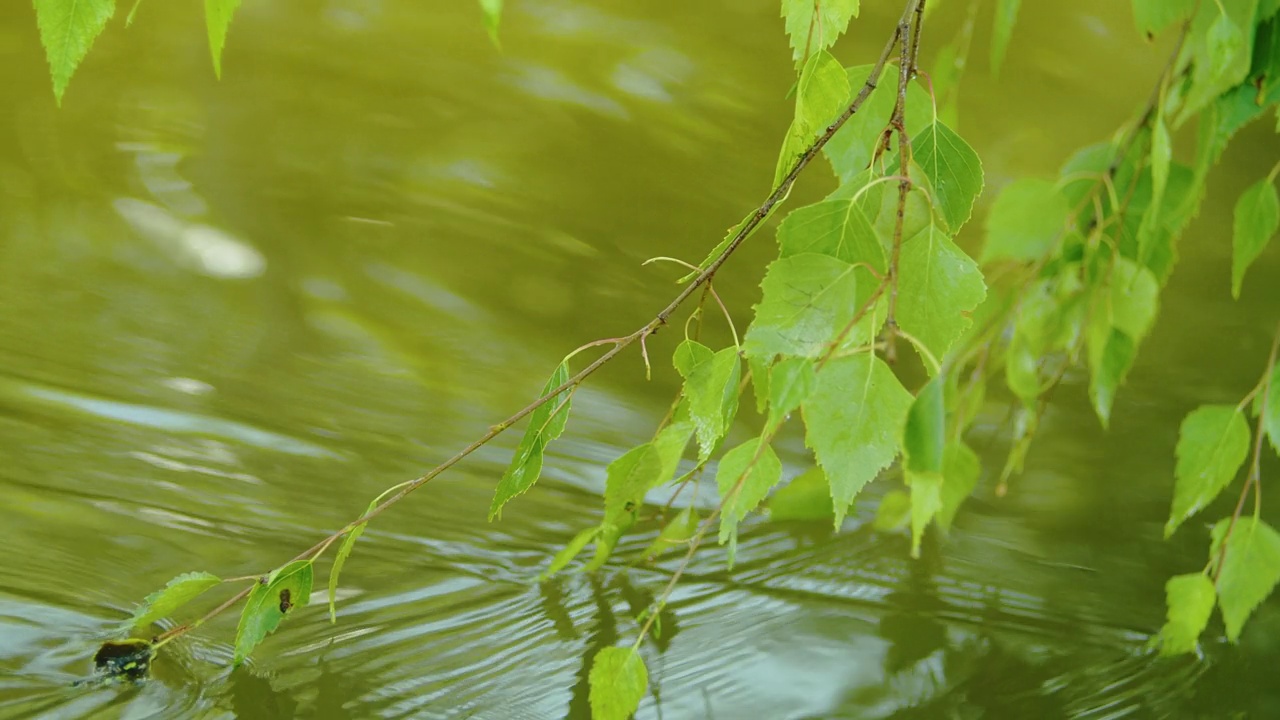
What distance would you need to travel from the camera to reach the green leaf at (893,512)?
0.87 metres

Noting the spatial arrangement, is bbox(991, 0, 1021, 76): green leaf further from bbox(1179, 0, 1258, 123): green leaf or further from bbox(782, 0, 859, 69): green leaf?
bbox(782, 0, 859, 69): green leaf

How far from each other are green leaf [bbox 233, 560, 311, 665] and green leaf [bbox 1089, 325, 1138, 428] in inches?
17.4

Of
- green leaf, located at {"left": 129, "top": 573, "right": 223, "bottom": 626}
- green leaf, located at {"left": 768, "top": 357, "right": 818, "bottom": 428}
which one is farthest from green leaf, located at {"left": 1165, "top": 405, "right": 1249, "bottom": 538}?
green leaf, located at {"left": 129, "top": 573, "right": 223, "bottom": 626}

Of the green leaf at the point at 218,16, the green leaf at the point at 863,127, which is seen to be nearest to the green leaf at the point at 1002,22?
the green leaf at the point at 863,127

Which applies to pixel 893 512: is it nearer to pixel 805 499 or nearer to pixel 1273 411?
pixel 805 499

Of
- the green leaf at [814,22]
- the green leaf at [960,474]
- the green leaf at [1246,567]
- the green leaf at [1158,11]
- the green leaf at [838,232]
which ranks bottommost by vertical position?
the green leaf at [960,474]

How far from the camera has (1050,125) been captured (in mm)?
1523

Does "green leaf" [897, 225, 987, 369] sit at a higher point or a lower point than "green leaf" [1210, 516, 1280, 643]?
higher

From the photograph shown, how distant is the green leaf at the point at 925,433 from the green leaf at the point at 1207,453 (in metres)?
0.33

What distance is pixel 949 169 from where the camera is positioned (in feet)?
1.27

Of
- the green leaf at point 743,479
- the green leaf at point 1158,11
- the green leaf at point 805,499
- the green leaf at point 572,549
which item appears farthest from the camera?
the green leaf at point 805,499

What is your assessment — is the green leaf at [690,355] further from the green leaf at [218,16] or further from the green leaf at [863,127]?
the green leaf at [218,16]

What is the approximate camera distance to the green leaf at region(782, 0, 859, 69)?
0.38m

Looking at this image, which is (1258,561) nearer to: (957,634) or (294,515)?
(957,634)
